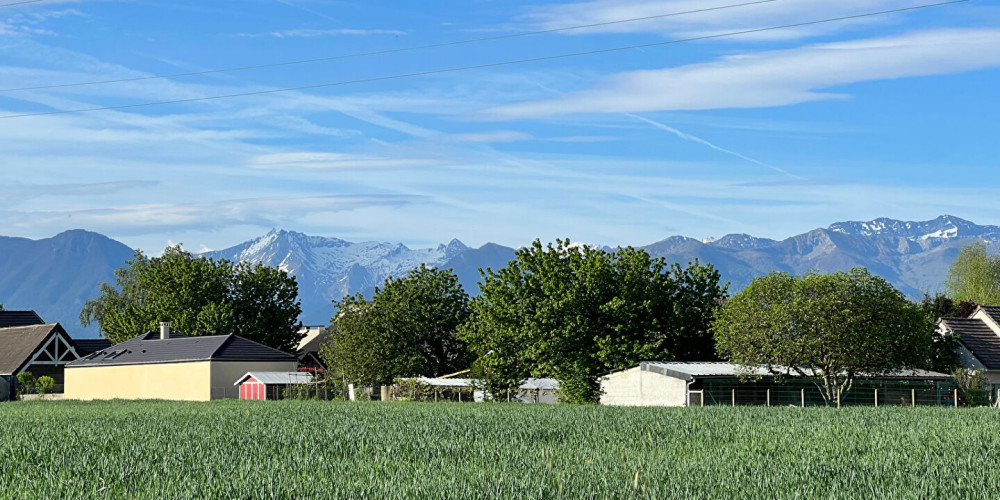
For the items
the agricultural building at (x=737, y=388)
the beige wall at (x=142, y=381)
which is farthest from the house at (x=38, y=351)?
the agricultural building at (x=737, y=388)

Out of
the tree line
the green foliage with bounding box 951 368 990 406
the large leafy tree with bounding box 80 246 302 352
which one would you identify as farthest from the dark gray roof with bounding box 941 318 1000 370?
the large leafy tree with bounding box 80 246 302 352

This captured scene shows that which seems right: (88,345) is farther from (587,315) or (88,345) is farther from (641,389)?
(641,389)

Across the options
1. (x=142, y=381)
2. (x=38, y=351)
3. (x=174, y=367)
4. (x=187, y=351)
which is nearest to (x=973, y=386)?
(x=187, y=351)

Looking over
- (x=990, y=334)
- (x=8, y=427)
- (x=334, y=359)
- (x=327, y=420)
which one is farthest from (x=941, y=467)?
(x=334, y=359)

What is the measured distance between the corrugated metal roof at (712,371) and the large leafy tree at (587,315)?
2165mm

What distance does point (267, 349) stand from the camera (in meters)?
82.5

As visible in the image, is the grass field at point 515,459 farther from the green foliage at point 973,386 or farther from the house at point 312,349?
the house at point 312,349

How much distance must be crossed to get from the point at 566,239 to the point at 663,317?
7.02 meters

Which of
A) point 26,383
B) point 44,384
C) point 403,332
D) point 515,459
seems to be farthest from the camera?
point 26,383

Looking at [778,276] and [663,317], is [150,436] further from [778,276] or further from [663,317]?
[663,317]

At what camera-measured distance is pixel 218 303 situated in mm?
93062

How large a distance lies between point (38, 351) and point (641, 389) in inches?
2482

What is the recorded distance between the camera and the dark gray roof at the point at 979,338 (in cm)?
6238

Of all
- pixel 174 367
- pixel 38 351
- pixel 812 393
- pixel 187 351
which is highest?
pixel 38 351
